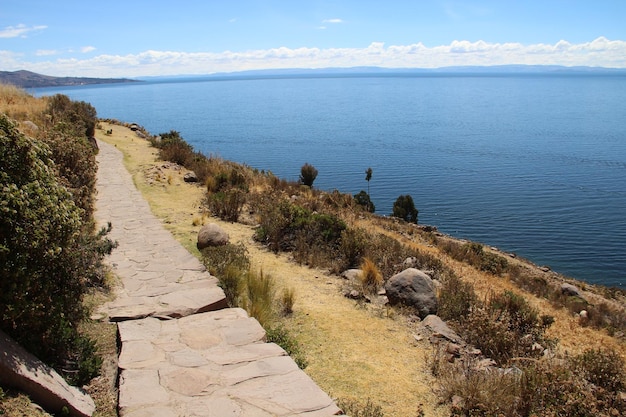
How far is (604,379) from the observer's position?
223 inches

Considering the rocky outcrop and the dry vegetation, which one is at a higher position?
the rocky outcrop

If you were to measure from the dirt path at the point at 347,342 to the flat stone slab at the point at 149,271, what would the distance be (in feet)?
2.28

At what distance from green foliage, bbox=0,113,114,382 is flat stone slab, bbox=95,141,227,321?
1235mm

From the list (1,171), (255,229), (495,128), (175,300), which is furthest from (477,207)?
(495,128)

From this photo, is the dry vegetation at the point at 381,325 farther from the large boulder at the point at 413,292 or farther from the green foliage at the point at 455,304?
the large boulder at the point at 413,292

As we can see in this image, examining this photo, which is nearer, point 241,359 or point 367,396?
point 241,359

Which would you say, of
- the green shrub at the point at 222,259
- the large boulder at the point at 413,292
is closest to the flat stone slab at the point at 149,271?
the green shrub at the point at 222,259

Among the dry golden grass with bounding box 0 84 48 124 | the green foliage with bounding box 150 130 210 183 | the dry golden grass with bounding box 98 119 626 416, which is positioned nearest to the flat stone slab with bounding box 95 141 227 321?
the dry golden grass with bounding box 98 119 626 416

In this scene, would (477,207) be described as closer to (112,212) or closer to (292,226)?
(292,226)

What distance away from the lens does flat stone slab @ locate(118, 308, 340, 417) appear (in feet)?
12.4

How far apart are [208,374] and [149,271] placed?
3250 mm

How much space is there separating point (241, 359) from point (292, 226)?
5.86 meters

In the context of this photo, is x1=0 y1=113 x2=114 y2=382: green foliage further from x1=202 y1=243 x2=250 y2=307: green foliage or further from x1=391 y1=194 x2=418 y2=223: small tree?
x1=391 y1=194 x2=418 y2=223: small tree

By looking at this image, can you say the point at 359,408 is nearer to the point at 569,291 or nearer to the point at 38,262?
the point at 38,262
